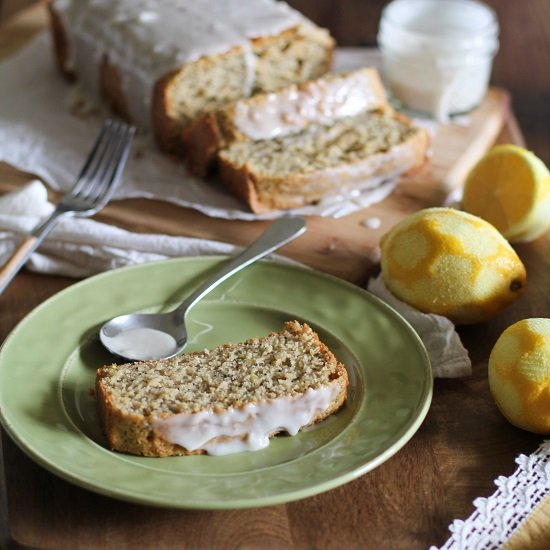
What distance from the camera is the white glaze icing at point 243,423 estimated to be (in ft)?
5.50

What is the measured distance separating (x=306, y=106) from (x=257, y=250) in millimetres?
712

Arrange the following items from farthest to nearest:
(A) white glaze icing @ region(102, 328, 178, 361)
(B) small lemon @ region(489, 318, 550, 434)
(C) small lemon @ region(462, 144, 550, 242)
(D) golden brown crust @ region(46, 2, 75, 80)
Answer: (D) golden brown crust @ region(46, 2, 75, 80)
(C) small lemon @ region(462, 144, 550, 242)
(A) white glaze icing @ region(102, 328, 178, 361)
(B) small lemon @ region(489, 318, 550, 434)

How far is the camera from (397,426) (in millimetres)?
1719

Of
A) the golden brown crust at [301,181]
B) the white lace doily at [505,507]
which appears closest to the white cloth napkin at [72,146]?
the golden brown crust at [301,181]

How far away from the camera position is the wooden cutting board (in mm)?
2426

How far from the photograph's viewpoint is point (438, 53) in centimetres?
309

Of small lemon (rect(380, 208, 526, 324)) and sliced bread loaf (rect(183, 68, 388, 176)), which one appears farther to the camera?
sliced bread loaf (rect(183, 68, 388, 176))

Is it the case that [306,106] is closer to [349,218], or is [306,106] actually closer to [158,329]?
[349,218]

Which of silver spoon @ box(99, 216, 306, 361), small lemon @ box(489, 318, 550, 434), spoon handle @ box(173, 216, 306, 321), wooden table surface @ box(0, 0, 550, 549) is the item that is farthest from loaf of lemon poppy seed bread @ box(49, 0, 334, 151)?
small lemon @ box(489, 318, 550, 434)

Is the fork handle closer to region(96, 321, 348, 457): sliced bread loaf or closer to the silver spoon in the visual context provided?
the silver spoon

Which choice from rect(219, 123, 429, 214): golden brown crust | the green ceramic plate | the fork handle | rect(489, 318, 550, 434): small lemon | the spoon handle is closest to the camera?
the green ceramic plate

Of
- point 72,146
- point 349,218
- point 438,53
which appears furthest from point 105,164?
point 438,53

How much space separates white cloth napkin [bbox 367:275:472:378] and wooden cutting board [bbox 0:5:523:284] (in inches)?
10.2

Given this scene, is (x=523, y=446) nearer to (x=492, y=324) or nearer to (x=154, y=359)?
(x=492, y=324)
